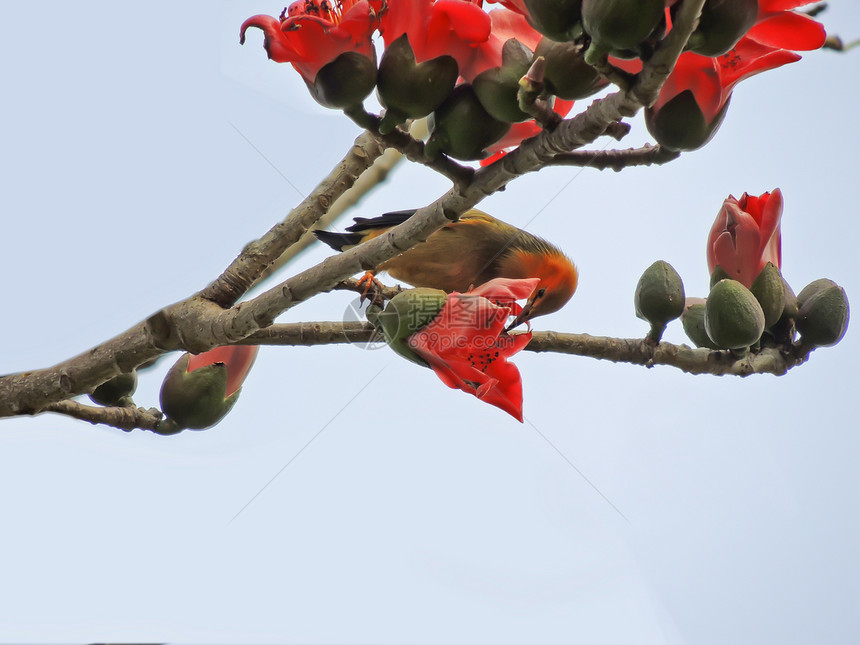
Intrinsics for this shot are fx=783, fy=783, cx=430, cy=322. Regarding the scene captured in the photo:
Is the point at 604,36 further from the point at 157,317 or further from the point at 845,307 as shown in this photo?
the point at 845,307

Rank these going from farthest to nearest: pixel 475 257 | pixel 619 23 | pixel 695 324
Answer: pixel 475 257 < pixel 695 324 < pixel 619 23

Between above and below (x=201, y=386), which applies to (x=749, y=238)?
above

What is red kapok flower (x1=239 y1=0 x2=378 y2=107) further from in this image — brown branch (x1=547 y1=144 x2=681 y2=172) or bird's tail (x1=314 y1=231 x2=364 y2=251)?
bird's tail (x1=314 y1=231 x2=364 y2=251)

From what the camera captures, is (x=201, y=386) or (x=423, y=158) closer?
(x=423, y=158)

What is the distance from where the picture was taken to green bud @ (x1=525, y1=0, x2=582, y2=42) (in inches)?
14.9

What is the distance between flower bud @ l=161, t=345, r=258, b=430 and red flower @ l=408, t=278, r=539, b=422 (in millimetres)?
280

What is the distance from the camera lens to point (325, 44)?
44 centimetres

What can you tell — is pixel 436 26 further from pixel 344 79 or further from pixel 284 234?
pixel 284 234

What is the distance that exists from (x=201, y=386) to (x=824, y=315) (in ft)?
2.05

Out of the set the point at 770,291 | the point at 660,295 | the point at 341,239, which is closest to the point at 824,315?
the point at 770,291

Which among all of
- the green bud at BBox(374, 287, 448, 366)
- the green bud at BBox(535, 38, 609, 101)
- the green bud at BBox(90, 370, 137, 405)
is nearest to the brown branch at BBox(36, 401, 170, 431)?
the green bud at BBox(90, 370, 137, 405)

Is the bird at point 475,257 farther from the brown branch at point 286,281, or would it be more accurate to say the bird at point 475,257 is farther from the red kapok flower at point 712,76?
the red kapok flower at point 712,76

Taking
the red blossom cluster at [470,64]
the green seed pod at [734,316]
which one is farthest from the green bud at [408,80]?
the green seed pod at [734,316]

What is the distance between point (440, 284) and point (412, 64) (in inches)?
39.1
